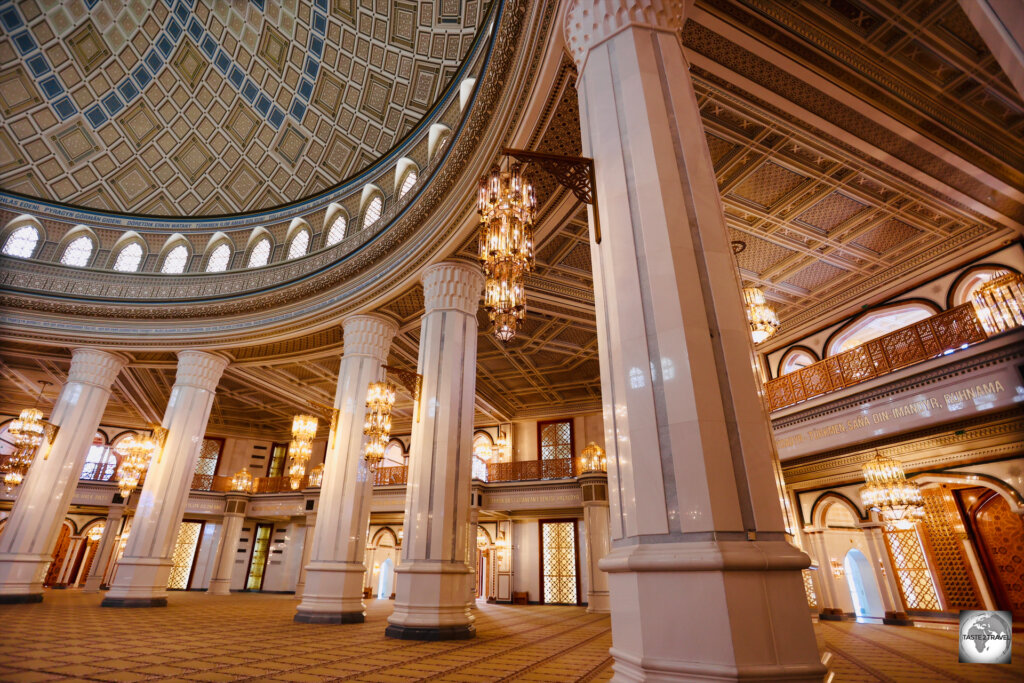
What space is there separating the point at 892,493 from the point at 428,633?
8.16m

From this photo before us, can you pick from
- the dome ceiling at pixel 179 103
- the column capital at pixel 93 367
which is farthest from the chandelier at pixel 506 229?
the column capital at pixel 93 367

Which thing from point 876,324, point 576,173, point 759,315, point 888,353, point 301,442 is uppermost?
point 876,324

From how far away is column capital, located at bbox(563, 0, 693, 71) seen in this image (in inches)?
149

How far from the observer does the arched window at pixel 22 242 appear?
1273 centimetres

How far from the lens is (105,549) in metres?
15.9

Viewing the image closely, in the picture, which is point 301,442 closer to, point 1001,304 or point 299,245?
point 299,245

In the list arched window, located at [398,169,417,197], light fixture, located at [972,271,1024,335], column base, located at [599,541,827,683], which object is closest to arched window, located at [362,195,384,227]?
arched window, located at [398,169,417,197]

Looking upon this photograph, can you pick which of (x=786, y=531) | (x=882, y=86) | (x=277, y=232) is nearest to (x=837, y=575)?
(x=882, y=86)

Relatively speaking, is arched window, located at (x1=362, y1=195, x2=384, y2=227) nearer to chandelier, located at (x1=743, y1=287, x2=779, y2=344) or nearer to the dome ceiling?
the dome ceiling

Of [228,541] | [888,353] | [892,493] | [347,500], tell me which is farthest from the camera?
[228,541]

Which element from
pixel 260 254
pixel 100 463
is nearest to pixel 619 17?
pixel 260 254

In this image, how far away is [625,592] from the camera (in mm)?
2564

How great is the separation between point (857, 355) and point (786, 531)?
8.30 metres

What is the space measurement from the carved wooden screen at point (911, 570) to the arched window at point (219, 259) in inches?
660
